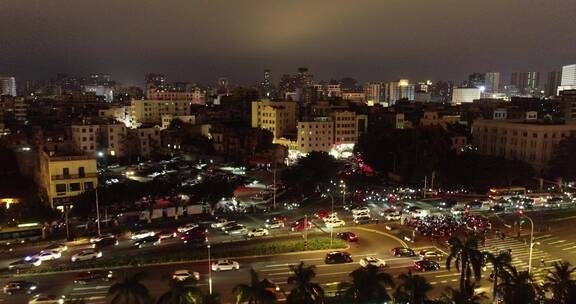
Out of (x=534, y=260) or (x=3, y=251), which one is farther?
(x=3, y=251)

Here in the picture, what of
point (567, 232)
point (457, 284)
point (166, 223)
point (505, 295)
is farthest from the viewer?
point (166, 223)

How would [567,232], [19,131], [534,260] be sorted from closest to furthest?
[534,260], [567,232], [19,131]

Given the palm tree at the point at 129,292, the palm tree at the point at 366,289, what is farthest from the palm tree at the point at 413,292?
the palm tree at the point at 129,292

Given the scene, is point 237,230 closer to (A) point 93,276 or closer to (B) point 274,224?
(B) point 274,224

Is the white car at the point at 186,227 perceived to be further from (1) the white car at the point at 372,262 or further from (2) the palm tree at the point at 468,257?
(2) the palm tree at the point at 468,257

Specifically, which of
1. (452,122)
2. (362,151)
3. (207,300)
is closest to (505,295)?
(207,300)

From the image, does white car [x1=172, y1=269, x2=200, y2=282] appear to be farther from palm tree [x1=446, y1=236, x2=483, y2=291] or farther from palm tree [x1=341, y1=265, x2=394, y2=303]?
palm tree [x1=446, y1=236, x2=483, y2=291]

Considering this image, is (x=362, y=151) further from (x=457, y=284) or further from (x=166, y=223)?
(x=457, y=284)
